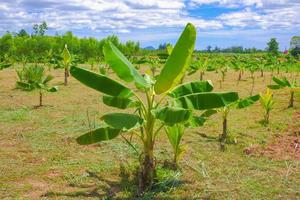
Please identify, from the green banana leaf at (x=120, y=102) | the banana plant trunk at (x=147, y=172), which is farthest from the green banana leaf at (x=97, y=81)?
the banana plant trunk at (x=147, y=172)

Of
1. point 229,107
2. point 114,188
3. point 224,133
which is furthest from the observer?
point 224,133

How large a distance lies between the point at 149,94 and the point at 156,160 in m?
1.46

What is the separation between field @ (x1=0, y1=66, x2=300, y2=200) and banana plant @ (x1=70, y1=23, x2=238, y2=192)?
0.69 meters

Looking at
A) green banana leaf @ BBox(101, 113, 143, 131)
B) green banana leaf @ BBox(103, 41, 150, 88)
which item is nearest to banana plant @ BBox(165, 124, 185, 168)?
green banana leaf @ BBox(101, 113, 143, 131)

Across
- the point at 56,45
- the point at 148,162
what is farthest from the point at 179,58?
the point at 56,45

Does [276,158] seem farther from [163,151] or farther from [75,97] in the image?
[75,97]

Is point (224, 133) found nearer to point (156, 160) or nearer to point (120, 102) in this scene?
point (156, 160)

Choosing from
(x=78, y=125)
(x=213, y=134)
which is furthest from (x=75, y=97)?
(x=213, y=134)

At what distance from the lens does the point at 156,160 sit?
22.3 ft

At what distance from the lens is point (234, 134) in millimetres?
9234

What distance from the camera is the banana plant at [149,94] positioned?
521 centimetres

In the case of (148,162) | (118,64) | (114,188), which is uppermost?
(118,64)

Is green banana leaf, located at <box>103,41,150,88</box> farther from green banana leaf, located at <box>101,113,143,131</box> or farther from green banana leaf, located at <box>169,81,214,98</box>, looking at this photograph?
green banana leaf, located at <box>169,81,214,98</box>

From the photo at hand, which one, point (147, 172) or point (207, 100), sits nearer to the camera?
point (207, 100)
